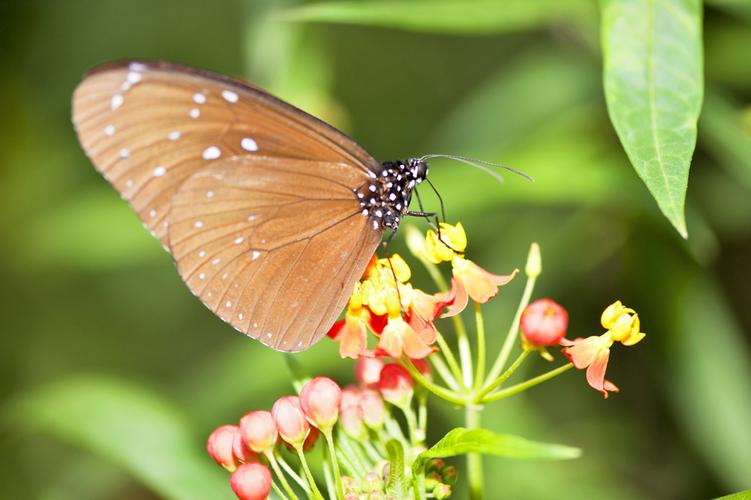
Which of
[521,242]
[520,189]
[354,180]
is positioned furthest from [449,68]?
[354,180]

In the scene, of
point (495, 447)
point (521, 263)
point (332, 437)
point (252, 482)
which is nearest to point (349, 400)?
point (332, 437)

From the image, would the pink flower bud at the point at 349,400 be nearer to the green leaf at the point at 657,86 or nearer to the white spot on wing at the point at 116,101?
the green leaf at the point at 657,86

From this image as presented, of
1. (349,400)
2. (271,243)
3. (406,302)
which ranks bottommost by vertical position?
(349,400)

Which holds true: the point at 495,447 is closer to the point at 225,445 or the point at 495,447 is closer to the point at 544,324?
the point at 544,324

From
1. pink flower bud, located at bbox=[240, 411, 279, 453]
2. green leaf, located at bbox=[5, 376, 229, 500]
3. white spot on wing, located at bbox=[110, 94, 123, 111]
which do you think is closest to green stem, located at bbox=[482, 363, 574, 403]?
pink flower bud, located at bbox=[240, 411, 279, 453]

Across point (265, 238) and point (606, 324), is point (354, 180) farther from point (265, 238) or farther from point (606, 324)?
point (606, 324)

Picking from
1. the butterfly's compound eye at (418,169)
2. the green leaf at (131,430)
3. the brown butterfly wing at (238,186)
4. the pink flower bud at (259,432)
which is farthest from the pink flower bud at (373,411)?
the butterfly's compound eye at (418,169)

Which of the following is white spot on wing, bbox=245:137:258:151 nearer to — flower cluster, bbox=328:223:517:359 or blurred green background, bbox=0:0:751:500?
flower cluster, bbox=328:223:517:359

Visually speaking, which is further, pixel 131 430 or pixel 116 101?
pixel 131 430
